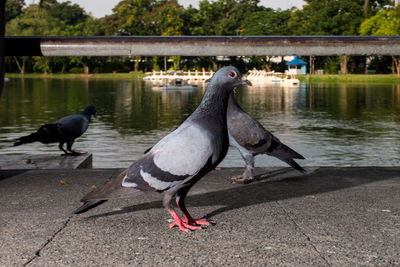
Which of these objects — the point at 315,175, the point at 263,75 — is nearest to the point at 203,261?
the point at 315,175

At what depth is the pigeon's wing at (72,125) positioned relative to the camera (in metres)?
9.73

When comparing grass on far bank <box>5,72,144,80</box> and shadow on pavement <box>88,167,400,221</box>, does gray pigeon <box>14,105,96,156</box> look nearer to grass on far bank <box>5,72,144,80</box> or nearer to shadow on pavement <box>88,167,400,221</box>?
shadow on pavement <box>88,167,400,221</box>

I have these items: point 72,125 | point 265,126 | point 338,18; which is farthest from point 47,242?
point 338,18

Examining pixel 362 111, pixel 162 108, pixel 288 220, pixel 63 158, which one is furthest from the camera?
pixel 162 108

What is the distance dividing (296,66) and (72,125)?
80578 millimetres

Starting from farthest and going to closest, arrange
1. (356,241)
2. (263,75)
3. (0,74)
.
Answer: (263,75) < (0,74) < (356,241)

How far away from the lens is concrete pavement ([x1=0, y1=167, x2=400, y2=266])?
3600mm

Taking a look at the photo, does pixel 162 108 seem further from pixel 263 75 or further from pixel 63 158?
pixel 263 75

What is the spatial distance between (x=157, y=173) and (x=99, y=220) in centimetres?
81

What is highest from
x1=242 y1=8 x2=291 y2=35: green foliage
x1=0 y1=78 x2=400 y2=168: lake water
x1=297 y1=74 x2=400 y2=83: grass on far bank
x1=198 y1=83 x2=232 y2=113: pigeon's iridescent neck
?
x1=242 y1=8 x2=291 y2=35: green foliage

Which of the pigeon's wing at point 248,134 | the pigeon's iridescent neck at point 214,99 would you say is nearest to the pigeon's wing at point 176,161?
the pigeon's iridescent neck at point 214,99

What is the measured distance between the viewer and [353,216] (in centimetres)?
456

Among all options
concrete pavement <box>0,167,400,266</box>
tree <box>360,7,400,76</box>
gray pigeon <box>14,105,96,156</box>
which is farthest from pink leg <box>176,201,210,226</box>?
tree <box>360,7,400,76</box>

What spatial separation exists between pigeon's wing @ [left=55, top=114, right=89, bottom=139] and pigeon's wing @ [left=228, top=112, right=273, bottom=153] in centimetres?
442
